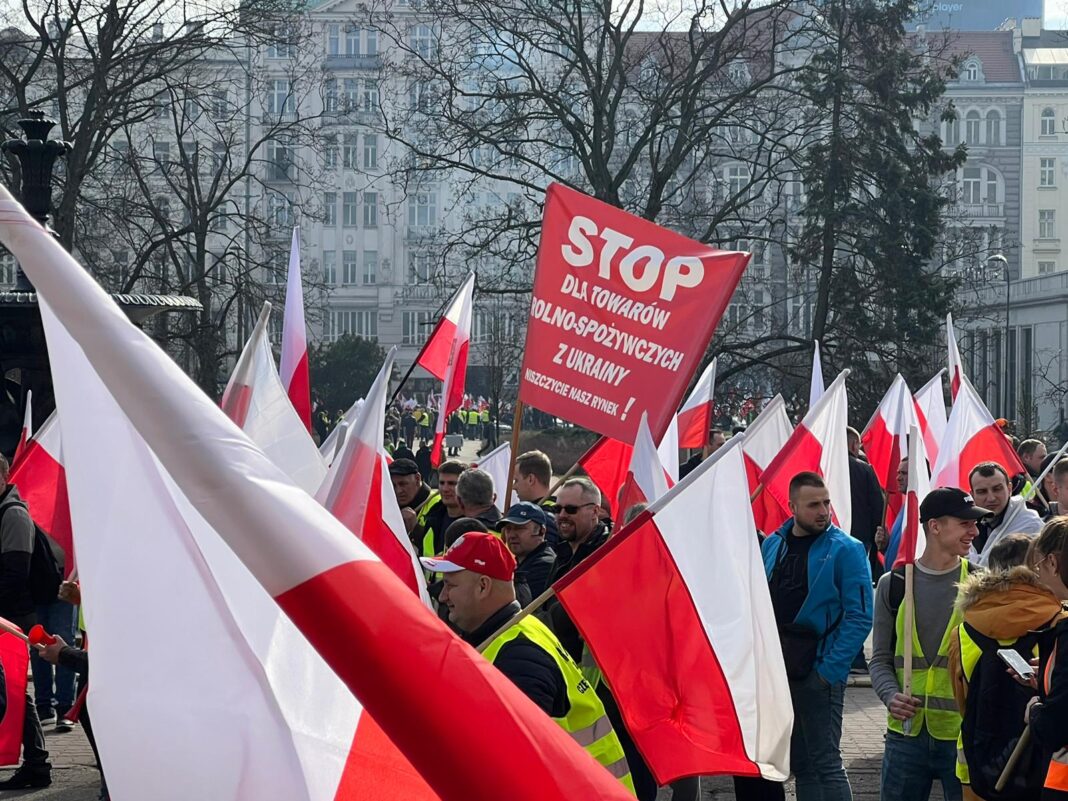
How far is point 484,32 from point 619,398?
19.2m

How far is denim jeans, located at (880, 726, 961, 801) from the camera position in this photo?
5930 millimetres

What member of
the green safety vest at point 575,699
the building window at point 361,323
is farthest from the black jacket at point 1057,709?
the building window at point 361,323

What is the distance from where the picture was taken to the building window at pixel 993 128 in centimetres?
9031

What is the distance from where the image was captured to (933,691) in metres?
5.97

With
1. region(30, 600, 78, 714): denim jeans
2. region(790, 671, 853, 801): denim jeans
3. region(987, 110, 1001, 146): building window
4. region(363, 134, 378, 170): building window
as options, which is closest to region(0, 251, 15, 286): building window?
region(30, 600, 78, 714): denim jeans

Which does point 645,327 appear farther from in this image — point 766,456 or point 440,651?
point 440,651

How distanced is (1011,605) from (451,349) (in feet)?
20.8

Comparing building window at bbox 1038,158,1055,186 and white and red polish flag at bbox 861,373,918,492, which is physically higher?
building window at bbox 1038,158,1055,186

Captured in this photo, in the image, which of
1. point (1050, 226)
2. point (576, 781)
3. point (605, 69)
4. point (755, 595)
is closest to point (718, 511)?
point (755, 595)

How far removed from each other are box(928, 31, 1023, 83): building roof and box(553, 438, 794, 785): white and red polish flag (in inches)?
3560

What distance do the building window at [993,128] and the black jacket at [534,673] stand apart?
9077 centimetres

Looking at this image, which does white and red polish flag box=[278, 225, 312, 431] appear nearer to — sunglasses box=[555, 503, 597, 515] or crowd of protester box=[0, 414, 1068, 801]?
crowd of protester box=[0, 414, 1068, 801]

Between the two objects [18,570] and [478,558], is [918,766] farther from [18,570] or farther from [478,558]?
[18,570]

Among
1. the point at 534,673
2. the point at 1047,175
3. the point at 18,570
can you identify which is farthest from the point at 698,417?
the point at 1047,175
